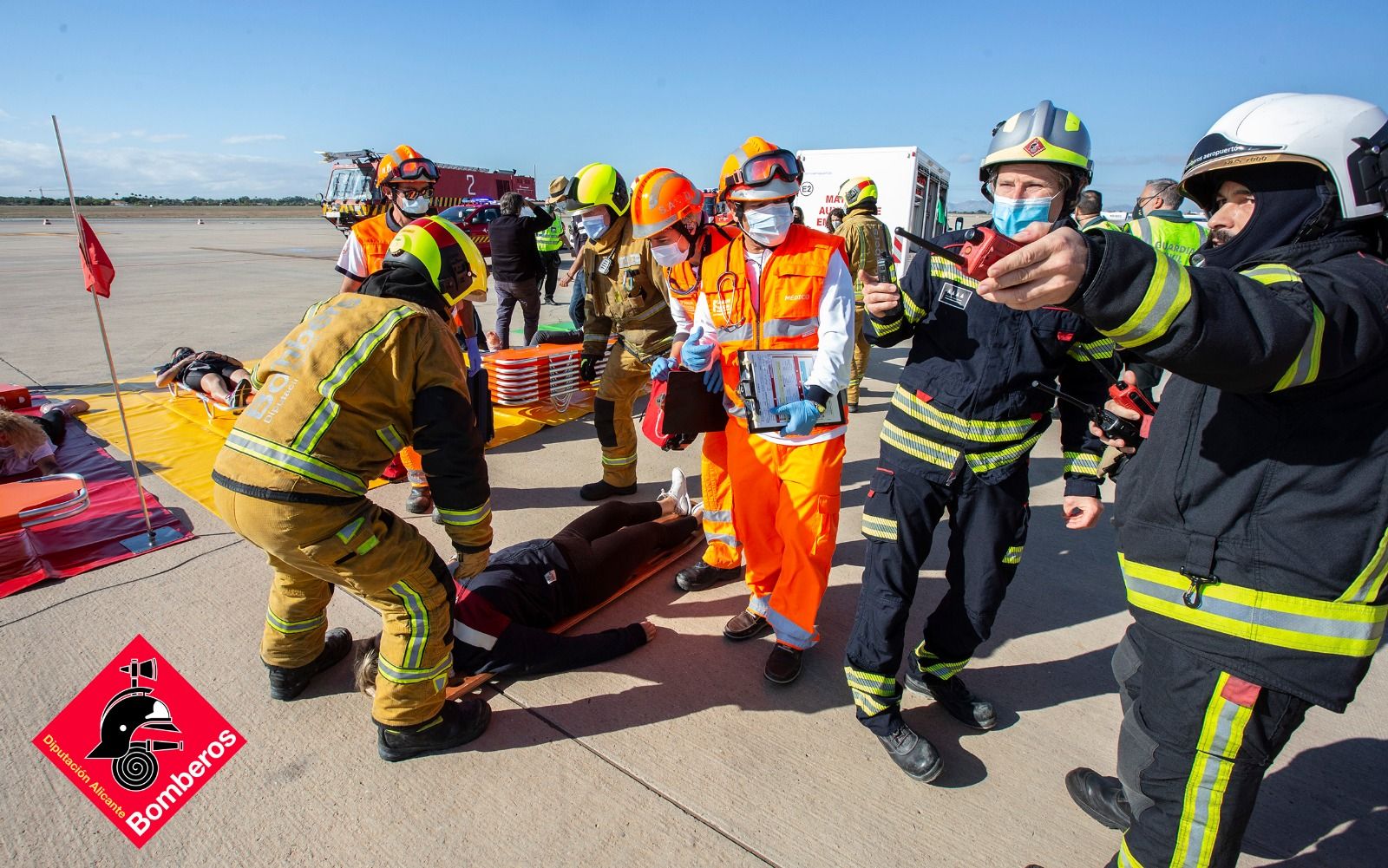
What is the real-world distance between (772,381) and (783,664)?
3.86 ft

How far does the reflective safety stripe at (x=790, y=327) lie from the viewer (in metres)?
2.75

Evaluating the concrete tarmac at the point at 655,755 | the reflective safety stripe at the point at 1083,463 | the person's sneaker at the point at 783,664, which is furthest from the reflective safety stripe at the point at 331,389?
the reflective safety stripe at the point at 1083,463

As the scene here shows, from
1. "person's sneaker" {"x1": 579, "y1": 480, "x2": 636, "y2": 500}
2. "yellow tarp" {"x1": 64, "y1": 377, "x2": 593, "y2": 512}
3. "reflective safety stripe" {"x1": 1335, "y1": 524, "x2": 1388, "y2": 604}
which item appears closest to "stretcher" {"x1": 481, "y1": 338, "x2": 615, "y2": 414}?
"yellow tarp" {"x1": 64, "y1": 377, "x2": 593, "y2": 512}

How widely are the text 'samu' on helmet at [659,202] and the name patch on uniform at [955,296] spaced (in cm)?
156

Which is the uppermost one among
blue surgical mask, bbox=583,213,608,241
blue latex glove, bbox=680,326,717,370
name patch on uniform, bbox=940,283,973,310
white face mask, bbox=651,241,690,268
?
blue surgical mask, bbox=583,213,608,241

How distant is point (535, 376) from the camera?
248 inches

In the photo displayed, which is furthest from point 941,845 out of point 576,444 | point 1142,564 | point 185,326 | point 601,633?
point 185,326

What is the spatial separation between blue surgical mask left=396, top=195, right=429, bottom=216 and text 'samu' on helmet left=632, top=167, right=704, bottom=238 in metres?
1.98

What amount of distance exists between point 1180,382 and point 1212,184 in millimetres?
425

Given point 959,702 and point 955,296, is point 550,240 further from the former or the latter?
point 959,702

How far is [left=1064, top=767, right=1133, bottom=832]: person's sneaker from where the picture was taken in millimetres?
2221

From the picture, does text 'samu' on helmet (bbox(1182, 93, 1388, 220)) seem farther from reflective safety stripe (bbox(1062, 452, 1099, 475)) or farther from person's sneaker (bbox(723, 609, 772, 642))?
person's sneaker (bbox(723, 609, 772, 642))

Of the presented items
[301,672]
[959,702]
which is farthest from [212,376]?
[959,702]

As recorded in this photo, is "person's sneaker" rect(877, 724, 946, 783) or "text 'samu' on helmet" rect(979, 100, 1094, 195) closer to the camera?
"text 'samu' on helmet" rect(979, 100, 1094, 195)
